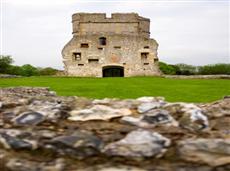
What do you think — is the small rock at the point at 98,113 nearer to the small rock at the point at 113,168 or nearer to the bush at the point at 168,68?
the small rock at the point at 113,168

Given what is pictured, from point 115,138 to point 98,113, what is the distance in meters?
0.42

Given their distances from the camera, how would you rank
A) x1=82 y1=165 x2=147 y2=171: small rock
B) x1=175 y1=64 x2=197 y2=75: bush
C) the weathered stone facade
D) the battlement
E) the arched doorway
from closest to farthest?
x1=82 y1=165 x2=147 y2=171: small rock
the weathered stone facade
the arched doorway
the battlement
x1=175 y1=64 x2=197 y2=75: bush

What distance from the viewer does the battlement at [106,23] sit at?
4197cm

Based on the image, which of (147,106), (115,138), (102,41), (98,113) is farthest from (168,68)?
(115,138)

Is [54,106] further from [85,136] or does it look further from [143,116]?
[143,116]

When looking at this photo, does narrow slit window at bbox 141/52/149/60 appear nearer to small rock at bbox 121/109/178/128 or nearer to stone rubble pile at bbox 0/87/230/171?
stone rubble pile at bbox 0/87/230/171

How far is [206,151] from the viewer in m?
3.03

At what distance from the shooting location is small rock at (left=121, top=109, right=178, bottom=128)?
3.33 metres

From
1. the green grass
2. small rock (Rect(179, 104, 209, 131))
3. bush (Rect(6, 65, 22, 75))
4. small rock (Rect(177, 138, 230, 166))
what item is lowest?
the green grass

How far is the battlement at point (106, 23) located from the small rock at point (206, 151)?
127 ft

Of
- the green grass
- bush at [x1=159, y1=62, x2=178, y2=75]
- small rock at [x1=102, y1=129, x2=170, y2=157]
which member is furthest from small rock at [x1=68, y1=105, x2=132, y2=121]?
bush at [x1=159, y1=62, x2=178, y2=75]

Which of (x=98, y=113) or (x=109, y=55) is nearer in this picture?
(x=98, y=113)

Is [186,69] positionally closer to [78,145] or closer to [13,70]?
[13,70]

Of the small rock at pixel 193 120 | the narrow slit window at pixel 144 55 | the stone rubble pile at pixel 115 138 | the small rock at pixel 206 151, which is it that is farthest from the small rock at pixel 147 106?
the narrow slit window at pixel 144 55
